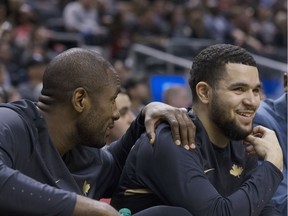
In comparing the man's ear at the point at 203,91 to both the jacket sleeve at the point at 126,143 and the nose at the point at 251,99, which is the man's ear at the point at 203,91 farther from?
the jacket sleeve at the point at 126,143

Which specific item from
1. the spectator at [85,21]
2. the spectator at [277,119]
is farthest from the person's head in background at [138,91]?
the spectator at [277,119]

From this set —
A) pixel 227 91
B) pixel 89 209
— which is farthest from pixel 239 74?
pixel 89 209

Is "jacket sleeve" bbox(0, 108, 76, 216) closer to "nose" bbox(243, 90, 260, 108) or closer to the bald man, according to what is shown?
the bald man

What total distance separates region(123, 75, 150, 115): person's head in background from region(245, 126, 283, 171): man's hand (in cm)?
464

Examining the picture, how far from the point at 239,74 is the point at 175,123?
408 mm

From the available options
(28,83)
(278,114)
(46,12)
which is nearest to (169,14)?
(46,12)

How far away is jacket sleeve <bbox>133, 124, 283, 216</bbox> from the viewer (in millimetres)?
2896

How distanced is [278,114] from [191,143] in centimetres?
123

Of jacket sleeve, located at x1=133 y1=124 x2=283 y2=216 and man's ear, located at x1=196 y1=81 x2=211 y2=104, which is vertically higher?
man's ear, located at x1=196 y1=81 x2=211 y2=104

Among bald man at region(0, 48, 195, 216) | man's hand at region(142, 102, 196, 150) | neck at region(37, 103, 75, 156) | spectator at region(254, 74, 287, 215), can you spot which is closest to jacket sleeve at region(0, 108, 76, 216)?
bald man at region(0, 48, 195, 216)

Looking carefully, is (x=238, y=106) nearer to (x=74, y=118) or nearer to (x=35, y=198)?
(x=74, y=118)

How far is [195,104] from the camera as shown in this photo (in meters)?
3.34

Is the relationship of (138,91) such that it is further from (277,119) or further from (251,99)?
(251,99)

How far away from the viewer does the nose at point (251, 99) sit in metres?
3.22
